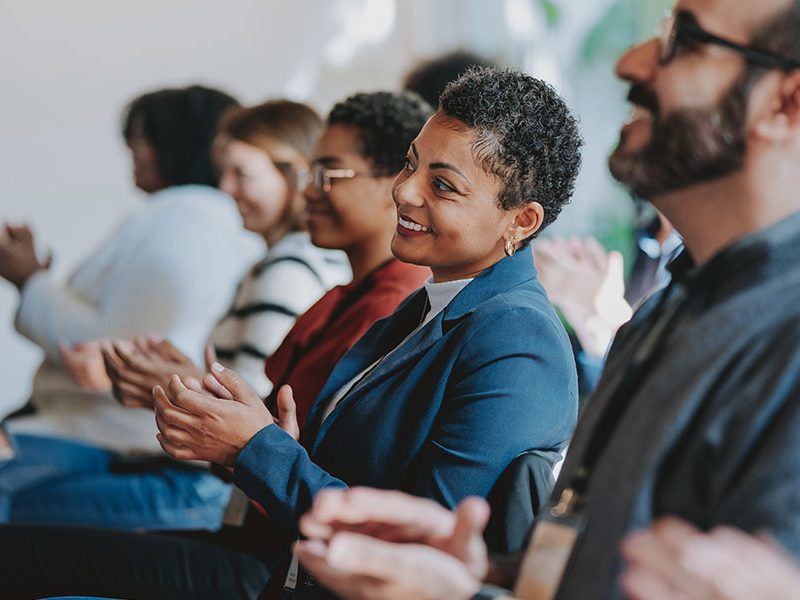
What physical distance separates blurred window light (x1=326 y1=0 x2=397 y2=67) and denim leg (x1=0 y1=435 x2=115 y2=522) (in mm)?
2601

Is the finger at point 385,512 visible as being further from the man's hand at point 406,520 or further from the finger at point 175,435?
the finger at point 175,435

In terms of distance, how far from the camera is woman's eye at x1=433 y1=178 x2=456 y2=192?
1479 mm

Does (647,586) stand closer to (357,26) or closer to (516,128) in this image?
(516,128)

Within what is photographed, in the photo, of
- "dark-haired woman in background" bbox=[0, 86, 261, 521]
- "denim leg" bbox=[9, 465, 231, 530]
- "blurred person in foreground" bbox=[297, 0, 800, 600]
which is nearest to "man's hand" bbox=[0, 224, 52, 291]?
"dark-haired woman in background" bbox=[0, 86, 261, 521]

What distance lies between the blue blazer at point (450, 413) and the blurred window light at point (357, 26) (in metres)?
3.39

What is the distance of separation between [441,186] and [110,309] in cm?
137

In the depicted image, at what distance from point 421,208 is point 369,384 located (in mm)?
254

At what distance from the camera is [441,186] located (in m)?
1.49

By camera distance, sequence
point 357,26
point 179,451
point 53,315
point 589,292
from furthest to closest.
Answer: point 357,26
point 53,315
point 589,292
point 179,451

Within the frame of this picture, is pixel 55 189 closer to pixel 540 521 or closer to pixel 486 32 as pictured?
pixel 486 32

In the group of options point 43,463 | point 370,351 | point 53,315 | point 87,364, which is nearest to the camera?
point 370,351

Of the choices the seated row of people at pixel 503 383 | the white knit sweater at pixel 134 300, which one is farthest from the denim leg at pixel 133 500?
the seated row of people at pixel 503 383

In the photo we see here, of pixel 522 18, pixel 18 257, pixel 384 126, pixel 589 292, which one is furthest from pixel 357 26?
pixel 589 292

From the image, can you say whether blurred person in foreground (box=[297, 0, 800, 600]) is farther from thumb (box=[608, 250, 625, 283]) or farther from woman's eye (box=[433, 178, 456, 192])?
thumb (box=[608, 250, 625, 283])
